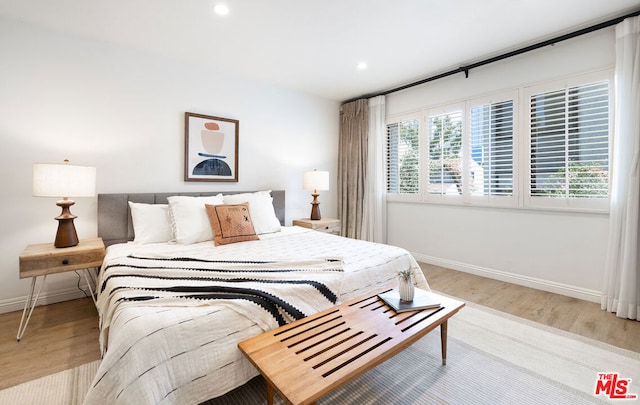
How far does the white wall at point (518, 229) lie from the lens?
2.75 m

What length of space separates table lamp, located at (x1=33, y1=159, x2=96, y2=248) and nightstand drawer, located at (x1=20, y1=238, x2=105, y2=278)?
121 mm

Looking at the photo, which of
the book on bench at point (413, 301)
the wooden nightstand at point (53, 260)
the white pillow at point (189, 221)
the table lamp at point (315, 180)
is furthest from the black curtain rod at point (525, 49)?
the wooden nightstand at point (53, 260)

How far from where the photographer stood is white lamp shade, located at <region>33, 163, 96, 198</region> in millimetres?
2195

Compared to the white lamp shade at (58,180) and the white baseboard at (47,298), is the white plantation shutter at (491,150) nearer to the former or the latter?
the white lamp shade at (58,180)

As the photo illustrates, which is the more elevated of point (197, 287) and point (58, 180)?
point (58, 180)

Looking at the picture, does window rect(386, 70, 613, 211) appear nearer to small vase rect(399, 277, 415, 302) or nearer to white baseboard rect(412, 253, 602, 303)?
white baseboard rect(412, 253, 602, 303)

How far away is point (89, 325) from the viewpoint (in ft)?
7.61

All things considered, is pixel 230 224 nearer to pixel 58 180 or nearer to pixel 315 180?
pixel 58 180

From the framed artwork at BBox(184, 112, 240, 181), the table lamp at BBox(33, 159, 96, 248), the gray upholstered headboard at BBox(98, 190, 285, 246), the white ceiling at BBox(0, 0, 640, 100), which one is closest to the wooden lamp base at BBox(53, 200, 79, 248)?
the table lamp at BBox(33, 159, 96, 248)

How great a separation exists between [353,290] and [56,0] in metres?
3.12

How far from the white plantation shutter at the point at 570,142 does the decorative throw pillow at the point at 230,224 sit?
3.04m

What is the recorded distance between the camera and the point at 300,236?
3041 mm

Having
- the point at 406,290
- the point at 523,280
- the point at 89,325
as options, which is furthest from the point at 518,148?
the point at 89,325

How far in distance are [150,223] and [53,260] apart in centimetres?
72
